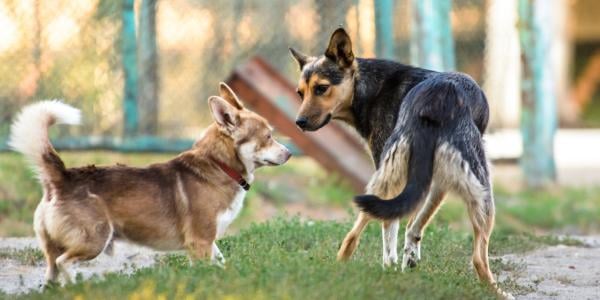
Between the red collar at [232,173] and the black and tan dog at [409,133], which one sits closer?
the black and tan dog at [409,133]

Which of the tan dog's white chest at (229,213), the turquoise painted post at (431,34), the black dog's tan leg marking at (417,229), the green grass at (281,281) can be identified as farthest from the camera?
the turquoise painted post at (431,34)

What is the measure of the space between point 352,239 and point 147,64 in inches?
204

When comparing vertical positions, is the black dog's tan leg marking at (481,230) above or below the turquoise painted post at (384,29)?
below

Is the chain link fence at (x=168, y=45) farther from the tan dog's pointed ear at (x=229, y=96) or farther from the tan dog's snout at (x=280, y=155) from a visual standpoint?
the tan dog's snout at (x=280, y=155)

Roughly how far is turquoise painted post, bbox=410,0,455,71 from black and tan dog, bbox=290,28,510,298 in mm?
4095

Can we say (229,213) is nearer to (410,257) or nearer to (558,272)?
(410,257)

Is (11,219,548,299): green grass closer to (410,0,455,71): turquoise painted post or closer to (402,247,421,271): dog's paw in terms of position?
(402,247,421,271): dog's paw

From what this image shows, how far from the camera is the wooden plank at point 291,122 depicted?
12.0 metres

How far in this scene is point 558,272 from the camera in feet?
27.3

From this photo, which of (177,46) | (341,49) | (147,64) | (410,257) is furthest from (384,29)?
(410,257)

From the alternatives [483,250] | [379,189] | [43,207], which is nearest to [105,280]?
[43,207]

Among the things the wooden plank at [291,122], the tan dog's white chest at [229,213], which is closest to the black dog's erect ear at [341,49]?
the tan dog's white chest at [229,213]

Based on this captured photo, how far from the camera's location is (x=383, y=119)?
26.0ft

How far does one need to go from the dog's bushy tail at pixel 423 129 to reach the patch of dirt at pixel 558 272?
1.11 metres
